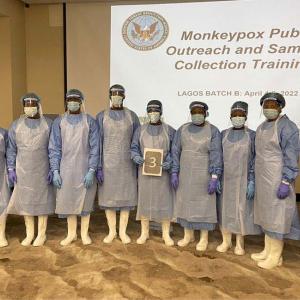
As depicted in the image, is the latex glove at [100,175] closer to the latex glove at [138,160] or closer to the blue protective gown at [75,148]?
the blue protective gown at [75,148]

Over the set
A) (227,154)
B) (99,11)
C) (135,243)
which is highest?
(99,11)

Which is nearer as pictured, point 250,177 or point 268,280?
point 268,280

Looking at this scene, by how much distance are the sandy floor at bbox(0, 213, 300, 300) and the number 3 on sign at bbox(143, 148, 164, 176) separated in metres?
0.68

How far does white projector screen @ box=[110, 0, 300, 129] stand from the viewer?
372 cm

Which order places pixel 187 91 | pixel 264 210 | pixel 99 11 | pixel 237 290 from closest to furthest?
pixel 237 290
pixel 264 210
pixel 187 91
pixel 99 11

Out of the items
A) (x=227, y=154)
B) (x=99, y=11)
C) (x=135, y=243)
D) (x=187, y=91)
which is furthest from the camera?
(x=99, y=11)

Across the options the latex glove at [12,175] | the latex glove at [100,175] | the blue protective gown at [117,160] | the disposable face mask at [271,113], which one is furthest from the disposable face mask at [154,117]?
the latex glove at [12,175]

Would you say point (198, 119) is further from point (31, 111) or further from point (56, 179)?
point (31, 111)

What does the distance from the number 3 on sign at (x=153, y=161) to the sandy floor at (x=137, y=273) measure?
68 cm

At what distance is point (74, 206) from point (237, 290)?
1.51 meters

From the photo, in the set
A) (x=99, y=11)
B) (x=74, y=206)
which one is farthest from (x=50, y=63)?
(x=74, y=206)

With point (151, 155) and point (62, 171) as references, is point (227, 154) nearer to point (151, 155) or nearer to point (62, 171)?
point (151, 155)

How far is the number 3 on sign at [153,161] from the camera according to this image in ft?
10.4

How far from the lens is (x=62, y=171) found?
3.18 metres
